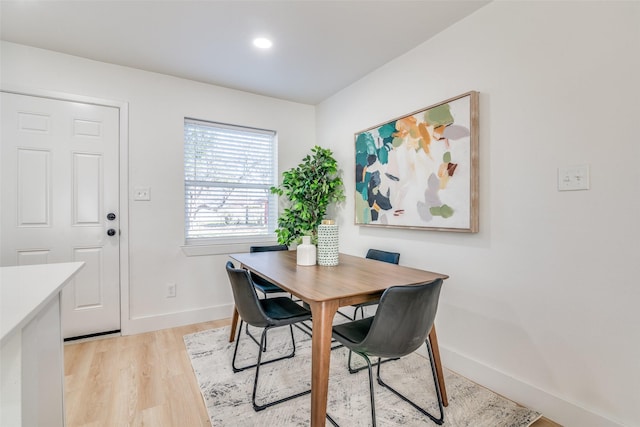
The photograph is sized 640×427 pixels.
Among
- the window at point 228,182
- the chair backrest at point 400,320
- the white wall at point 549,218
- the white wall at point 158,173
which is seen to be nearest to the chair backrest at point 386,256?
the white wall at point 549,218

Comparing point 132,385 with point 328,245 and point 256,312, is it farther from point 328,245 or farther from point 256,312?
point 328,245

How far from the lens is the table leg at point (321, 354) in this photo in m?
1.30

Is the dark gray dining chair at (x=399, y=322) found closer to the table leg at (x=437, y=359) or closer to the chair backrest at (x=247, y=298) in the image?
the table leg at (x=437, y=359)

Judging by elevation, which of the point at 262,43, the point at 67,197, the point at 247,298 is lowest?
the point at 247,298

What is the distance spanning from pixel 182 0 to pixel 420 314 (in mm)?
2226

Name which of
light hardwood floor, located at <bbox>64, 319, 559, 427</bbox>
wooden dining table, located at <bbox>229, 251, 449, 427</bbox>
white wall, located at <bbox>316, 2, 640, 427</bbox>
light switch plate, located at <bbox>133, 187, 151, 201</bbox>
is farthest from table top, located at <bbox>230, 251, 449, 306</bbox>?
light switch plate, located at <bbox>133, 187, 151, 201</bbox>

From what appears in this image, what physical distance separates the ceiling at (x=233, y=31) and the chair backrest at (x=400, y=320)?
1.74 metres

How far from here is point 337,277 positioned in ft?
5.60

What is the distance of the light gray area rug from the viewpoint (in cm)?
157

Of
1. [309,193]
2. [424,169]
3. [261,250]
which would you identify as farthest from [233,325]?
[424,169]

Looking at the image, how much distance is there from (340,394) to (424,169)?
1.62 metres

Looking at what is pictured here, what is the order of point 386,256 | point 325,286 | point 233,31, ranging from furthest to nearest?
1. point 386,256
2. point 233,31
3. point 325,286

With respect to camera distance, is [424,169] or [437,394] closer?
[437,394]

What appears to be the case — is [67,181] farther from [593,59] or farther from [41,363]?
[593,59]
